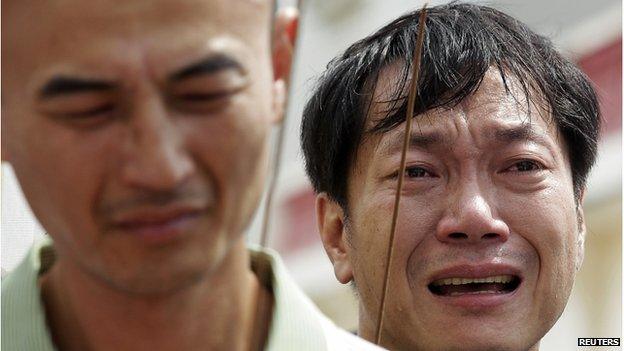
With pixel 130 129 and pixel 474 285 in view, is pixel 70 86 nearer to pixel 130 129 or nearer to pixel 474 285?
pixel 130 129

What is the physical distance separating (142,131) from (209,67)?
0.05 meters

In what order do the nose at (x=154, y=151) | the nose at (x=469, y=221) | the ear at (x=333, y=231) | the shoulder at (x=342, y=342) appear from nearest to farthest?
the nose at (x=154, y=151), the shoulder at (x=342, y=342), the nose at (x=469, y=221), the ear at (x=333, y=231)

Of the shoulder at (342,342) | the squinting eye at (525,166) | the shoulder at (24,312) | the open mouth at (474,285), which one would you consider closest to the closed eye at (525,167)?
the squinting eye at (525,166)

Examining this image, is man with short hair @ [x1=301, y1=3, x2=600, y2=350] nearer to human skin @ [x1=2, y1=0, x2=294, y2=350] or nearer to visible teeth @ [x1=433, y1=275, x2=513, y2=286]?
visible teeth @ [x1=433, y1=275, x2=513, y2=286]

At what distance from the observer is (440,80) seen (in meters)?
1.34

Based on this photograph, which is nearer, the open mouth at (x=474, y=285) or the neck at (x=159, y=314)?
the neck at (x=159, y=314)

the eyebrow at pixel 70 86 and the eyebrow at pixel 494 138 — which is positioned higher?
the eyebrow at pixel 494 138

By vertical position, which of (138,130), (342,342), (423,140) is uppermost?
(423,140)

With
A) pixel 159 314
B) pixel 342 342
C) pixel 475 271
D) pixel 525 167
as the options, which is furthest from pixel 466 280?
pixel 159 314

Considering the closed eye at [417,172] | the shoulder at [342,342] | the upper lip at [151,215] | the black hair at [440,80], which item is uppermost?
the black hair at [440,80]

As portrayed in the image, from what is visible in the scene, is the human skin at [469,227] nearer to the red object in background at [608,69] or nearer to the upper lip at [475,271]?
→ the upper lip at [475,271]

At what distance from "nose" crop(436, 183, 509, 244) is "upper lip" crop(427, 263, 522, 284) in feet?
0.08

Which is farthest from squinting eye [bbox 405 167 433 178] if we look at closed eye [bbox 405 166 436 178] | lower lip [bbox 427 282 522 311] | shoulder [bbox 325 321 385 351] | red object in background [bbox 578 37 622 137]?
red object in background [bbox 578 37 622 137]

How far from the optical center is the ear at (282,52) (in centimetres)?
78
